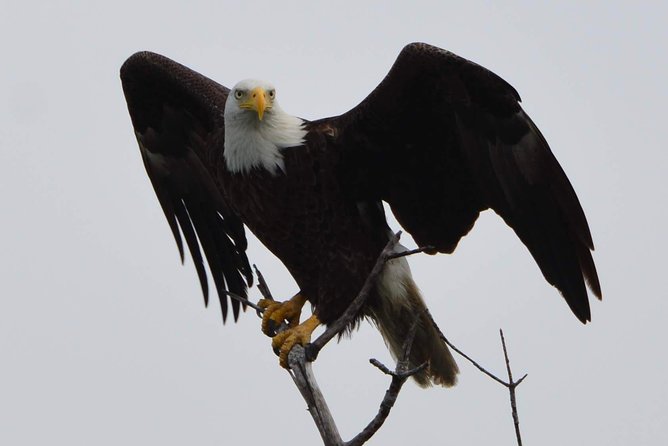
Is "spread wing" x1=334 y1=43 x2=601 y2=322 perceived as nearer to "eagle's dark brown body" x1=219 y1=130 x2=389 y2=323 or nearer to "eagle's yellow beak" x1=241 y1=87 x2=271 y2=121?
"eagle's dark brown body" x1=219 y1=130 x2=389 y2=323

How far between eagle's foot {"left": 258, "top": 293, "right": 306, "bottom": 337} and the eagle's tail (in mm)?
464

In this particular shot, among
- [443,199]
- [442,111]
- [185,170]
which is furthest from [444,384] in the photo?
[185,170]

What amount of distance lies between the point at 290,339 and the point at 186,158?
2334mm

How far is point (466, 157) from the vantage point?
22.7 feet

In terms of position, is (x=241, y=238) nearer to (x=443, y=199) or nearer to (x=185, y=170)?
(x=185, y=170)

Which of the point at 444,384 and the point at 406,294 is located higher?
the point at 406,294

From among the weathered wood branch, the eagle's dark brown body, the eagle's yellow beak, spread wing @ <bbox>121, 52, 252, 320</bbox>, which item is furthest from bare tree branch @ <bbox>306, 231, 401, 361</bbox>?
spread wing @ <bbox>121, 52, 252, 320</bbox>

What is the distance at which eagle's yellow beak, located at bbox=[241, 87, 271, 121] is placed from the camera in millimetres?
6875

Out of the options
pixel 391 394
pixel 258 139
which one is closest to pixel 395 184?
pixel 258 139

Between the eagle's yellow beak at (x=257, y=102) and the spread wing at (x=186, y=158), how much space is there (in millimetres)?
918

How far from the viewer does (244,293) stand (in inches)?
336

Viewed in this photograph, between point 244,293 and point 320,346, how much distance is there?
9.06 ft

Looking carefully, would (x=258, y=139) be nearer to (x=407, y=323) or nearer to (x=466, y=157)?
(x=466, y=157)

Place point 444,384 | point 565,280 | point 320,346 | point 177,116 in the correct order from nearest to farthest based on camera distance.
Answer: point 320,346 < point 565,280 < point 444,384 < point 177,116
